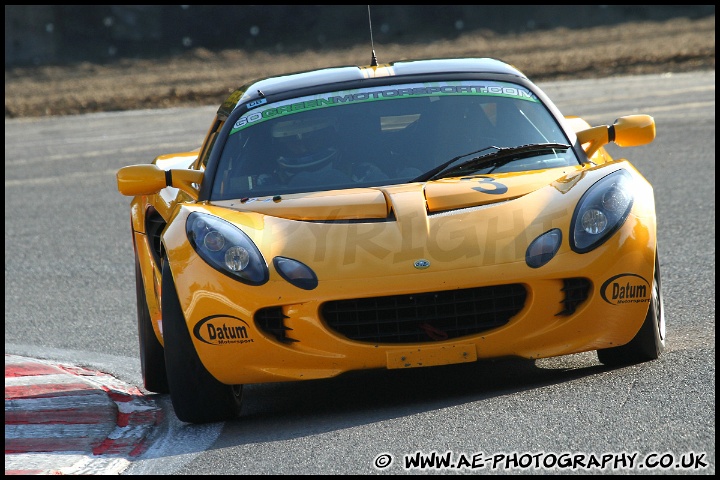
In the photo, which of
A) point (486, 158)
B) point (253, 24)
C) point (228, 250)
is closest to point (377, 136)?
point (486, 158)

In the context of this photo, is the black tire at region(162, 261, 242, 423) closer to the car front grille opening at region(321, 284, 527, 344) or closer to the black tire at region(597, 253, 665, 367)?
the car front grille opening at region(321, 284, 527, 344)

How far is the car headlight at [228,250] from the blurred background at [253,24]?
2897 centimetres

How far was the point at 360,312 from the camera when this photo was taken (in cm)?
476

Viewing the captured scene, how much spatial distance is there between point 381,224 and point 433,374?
0.90 metres

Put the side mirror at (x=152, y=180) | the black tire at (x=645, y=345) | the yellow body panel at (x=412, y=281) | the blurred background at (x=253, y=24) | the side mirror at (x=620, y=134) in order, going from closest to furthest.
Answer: the yellow body panel at (x=412, y=281)
the black tire at (x=645, y=345)
the side mirror at (x=152, y=180)
the side mirror at (x=620, y=134)
the blurred background at (x=253, y=24)

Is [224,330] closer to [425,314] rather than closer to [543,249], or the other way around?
[425,314]

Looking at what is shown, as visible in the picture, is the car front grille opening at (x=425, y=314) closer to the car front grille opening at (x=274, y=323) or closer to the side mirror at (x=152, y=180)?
the car front grille opening at (x=274, y=323)

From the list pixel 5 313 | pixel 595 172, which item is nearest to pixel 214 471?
pixel 595 172

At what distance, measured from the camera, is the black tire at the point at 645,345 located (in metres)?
5.03

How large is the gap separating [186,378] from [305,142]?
1436 millimetres

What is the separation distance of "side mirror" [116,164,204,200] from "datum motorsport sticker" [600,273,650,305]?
1918mm

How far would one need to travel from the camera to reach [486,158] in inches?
218

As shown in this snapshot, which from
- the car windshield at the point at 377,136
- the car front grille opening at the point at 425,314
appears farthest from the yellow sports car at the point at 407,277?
the car windshield at the point at 377,136

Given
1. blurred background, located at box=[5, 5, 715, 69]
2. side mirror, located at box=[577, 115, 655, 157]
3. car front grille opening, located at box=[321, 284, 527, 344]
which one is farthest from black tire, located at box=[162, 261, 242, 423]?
blurred background, located at box=[5, 5, 715, 69]
